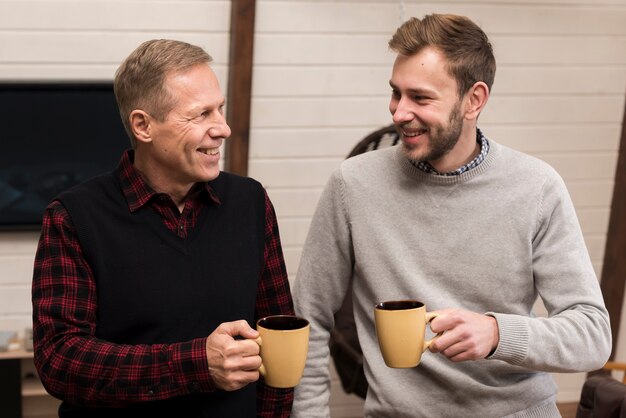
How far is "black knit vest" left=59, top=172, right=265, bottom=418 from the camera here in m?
1.92

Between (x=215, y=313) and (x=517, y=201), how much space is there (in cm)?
68

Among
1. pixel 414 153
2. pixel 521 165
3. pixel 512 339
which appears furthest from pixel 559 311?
pixel 414 153

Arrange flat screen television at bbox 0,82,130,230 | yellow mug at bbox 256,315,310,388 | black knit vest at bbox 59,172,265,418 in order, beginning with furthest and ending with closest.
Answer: flat screen television at bbox 0,82,130,230
black knit vest at bbox 59,172,265,418
yellow mug at bbox 256,315,310,388

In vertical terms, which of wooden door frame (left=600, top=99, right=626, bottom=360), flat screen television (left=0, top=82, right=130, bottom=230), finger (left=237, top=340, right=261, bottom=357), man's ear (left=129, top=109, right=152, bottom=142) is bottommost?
wooden door frame (left=600, top=99, right=626, bottom=360)

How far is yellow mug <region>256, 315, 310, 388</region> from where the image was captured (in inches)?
67.2

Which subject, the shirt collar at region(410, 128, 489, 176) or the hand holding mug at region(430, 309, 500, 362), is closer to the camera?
the hand holding mug at region(430, 309, 500, 362)

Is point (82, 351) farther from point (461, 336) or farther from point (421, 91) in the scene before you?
point (421, 91)

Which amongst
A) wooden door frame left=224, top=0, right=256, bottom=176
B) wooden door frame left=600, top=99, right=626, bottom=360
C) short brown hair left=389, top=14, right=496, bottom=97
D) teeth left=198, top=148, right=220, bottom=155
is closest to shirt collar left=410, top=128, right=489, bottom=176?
short brown hair left=389, top=14, right=496, bottom=97

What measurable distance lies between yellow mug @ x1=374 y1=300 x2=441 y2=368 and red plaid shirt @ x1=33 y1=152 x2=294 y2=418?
1.07 feet

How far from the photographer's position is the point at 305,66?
4305 mm

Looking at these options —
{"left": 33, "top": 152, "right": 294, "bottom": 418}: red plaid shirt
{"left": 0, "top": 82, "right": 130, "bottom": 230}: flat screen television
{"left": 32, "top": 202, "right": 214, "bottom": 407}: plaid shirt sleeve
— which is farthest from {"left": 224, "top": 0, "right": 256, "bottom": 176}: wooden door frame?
{"left": 32, "top": 202, "right": 214, "bottom": 407}: plaid shirt sleeve

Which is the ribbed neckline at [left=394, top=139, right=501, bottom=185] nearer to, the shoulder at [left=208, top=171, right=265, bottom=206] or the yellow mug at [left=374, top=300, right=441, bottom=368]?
the shoulder at [left=208, top=171, right=265, bottom=206]

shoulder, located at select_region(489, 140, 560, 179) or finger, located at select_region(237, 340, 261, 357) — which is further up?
shoulder, located at select_region(489, 140, 560, 179)

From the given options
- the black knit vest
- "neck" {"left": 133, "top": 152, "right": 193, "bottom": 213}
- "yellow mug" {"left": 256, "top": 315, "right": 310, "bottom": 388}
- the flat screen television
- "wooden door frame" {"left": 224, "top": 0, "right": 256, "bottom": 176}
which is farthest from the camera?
"wooden door frame" {"left": 224, "top": 0, "right": 256, "bottom": 176}
